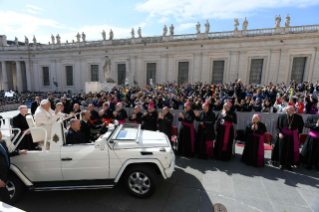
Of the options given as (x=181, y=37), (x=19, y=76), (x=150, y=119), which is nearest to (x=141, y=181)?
(x=150, y=119)

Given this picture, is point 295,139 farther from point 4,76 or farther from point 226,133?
point 4,76

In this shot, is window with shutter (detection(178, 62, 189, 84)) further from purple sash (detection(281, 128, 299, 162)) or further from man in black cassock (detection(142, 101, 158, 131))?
purple sash (detection(281, 128, 299, 162))

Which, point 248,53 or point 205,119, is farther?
point 248,53

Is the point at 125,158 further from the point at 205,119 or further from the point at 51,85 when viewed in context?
the point at 51,85

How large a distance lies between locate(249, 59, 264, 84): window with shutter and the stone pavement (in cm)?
2271

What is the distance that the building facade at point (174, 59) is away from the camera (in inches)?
888

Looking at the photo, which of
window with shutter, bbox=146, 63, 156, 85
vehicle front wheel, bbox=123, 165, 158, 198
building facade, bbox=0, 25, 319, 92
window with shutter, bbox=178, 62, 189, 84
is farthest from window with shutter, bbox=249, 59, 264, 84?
vehicle front wheel, bbox=123, 165, 158, 198

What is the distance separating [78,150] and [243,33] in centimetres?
2683

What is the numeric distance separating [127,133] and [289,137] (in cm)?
499

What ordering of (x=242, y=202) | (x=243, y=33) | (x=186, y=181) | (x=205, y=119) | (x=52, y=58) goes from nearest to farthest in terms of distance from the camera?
(x=242, y=202) → (x=186, y=181) → (x=205, y=119) → (x=243, y=33) → (x=52, y=58)

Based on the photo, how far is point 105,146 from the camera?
372 cm

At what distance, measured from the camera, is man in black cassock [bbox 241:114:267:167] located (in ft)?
18.1

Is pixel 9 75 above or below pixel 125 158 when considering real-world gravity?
above

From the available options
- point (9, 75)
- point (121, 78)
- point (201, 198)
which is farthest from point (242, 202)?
point (9, 75)
